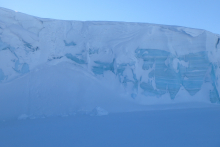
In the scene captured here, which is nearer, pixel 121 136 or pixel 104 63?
pixel 121 136

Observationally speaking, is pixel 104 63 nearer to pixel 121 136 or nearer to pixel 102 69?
pixel 102 69

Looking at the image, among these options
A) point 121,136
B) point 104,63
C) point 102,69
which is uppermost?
point 104,63

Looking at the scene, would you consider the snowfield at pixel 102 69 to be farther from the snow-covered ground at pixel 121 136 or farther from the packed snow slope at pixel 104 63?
the snow-covered ground at pixel 121 136

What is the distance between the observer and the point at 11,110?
5699mm

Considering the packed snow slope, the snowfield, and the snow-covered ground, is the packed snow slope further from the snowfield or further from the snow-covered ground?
the snow-covered ground

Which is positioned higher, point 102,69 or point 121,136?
point 102,69

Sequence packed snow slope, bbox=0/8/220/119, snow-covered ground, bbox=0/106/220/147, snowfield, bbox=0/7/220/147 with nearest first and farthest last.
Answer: snow-covered ground, bbox=0/106/220/147, snowfield, bbox=0/7/220/147, packed snow slope, bbox=0/8/220/119

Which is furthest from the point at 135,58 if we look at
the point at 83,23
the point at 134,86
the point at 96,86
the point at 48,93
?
the point at 48,93

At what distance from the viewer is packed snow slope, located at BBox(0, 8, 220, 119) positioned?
6.36 meters

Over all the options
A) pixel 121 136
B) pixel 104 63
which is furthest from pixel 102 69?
pixel 121 136

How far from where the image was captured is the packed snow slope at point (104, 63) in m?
6.36

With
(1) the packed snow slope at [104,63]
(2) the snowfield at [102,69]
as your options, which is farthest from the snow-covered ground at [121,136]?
(1) the packed snow slope at [104,63]

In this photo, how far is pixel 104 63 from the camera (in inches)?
287

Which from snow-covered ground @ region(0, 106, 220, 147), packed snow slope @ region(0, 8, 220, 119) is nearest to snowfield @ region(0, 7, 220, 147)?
packed snow slope @ region(0, 8, 220, 119)
